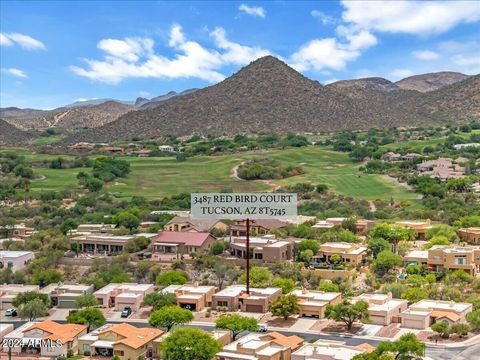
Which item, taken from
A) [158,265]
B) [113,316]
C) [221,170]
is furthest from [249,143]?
[113,316]

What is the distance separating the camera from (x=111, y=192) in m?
104

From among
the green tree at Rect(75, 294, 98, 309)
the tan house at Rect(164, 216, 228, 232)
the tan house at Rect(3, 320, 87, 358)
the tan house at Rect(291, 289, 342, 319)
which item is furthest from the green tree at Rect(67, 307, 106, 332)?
the tan house at Rect(164, 216, 228, 232)

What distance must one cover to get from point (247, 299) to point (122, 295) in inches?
323

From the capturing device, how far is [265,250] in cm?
6131

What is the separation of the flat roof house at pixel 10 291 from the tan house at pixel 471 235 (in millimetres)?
34546

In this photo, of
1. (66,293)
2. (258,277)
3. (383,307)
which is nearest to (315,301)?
(383,307)

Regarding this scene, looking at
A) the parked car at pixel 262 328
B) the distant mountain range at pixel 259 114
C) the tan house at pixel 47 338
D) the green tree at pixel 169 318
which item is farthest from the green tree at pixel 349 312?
the distant mountain range at pixel 259 114

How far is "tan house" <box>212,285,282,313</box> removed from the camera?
163ft

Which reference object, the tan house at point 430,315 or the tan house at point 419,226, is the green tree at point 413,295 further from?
the tan house at point 419,226

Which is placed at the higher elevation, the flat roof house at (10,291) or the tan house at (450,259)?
the tan house at (450,259)

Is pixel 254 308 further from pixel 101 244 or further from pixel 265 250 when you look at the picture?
pixel 101 244

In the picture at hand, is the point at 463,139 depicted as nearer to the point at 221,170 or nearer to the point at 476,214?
the point at 221,170

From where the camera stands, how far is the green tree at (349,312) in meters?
45.2

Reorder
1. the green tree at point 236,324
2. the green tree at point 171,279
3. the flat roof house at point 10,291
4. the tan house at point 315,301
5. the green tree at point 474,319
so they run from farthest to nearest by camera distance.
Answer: the green tree at point 171,279, the flat roof house at point 10,291, the tan house at point 315,301, the green tree at point 474,319, the green tree at point 236,324
